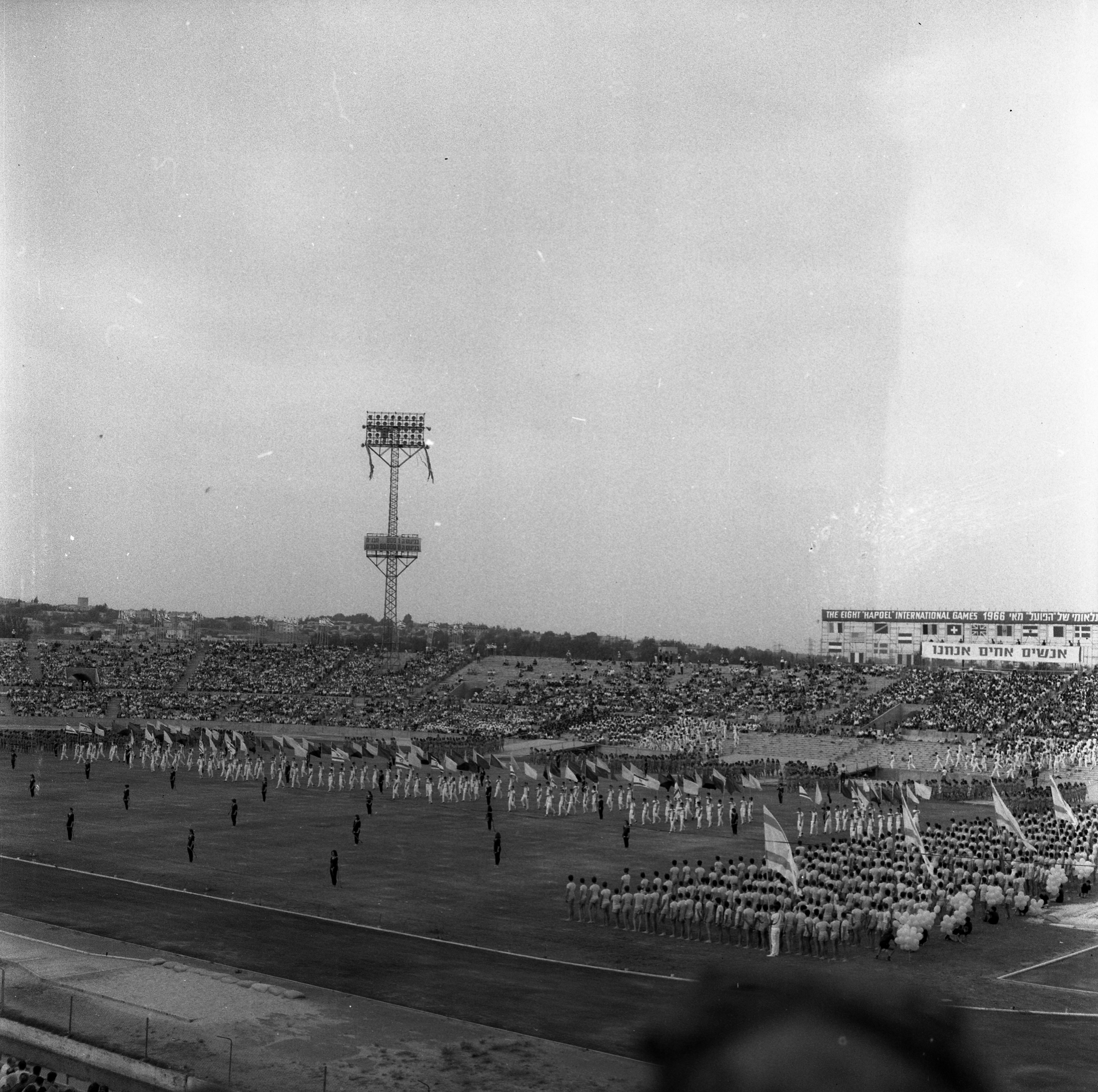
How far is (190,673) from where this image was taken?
9656cm

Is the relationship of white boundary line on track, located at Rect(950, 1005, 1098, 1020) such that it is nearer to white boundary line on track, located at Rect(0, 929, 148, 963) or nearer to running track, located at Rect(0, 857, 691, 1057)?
running track, located at Rect(0, 857, 691, 1057)

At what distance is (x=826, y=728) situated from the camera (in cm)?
6825

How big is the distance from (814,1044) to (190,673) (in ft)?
326

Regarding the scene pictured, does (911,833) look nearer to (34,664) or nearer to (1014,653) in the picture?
(1014,653)

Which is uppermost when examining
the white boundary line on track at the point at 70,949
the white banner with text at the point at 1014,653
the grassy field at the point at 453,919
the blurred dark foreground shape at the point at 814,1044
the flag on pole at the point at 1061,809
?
the blurred dark foreground shape at the point at 814,1044

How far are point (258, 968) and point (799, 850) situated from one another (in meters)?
15.6

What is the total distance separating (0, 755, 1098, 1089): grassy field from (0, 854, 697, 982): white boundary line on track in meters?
0.10

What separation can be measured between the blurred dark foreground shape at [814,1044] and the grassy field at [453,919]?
13 centimetres

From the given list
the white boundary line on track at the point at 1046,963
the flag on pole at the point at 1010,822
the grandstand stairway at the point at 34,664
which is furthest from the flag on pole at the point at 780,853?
the grandstand stairway at the point at 34,664

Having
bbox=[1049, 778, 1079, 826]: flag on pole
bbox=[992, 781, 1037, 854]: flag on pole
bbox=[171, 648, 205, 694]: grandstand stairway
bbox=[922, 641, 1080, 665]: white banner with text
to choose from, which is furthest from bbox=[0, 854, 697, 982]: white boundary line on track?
bbox=[922, 641, 1080, 665]: white banner with text

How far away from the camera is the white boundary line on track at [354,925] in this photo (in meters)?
18.1

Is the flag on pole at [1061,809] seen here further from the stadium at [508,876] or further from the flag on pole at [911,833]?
the flag on pole at [911,833]

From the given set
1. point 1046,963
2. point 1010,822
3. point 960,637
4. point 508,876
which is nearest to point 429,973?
point 508,876

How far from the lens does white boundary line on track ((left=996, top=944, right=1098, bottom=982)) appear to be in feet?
60.3
